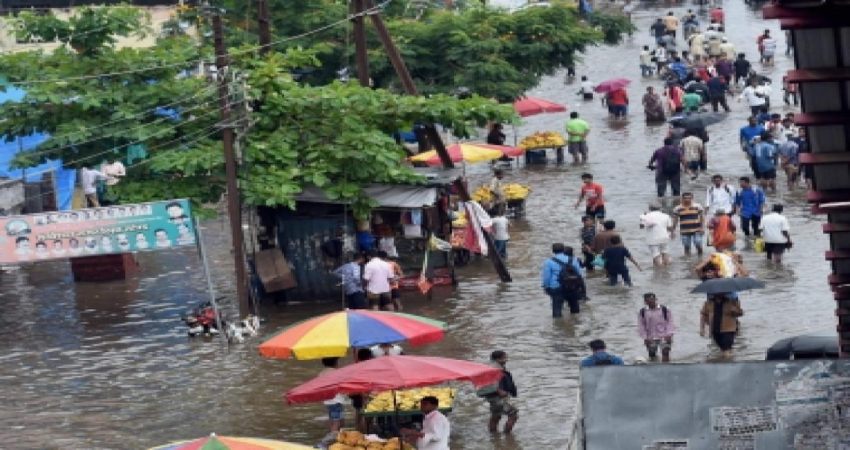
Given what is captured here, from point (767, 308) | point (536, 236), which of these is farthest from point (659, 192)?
point (767, 308)

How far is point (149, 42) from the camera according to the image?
48.7 metres

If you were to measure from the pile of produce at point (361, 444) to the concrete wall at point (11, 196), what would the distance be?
16865mm

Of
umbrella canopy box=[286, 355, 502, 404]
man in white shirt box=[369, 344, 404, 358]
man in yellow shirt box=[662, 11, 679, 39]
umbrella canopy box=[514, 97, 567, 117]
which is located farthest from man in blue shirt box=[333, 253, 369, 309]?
man in yellow shirt box=[662, 11, 679, 39]

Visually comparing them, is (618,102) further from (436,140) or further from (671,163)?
(436,140)

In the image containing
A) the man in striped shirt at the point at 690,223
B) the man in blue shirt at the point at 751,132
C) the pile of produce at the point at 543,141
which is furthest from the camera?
the pile of produce at the point at 543,141

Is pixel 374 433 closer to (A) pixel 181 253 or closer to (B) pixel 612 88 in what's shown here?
(A) pixel 181 253

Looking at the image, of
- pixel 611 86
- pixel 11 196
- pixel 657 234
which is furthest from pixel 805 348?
pixel 611 86

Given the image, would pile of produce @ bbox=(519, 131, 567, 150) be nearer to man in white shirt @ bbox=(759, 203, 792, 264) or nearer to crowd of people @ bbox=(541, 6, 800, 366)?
crowd of people @ bbox=(541, 6, 800, 366)

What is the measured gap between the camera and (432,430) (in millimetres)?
18406

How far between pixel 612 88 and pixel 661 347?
74.4 ft

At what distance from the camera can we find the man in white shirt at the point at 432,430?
18406mm

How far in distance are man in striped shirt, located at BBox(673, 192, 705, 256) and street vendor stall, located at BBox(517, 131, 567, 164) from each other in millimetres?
10537

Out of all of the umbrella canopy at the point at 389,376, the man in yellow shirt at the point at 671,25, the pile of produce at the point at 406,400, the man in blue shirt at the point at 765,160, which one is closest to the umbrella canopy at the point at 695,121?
the man in blue shirt at the point at 765,160

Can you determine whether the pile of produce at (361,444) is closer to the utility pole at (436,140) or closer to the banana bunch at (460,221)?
the utility pole at (436,140)
